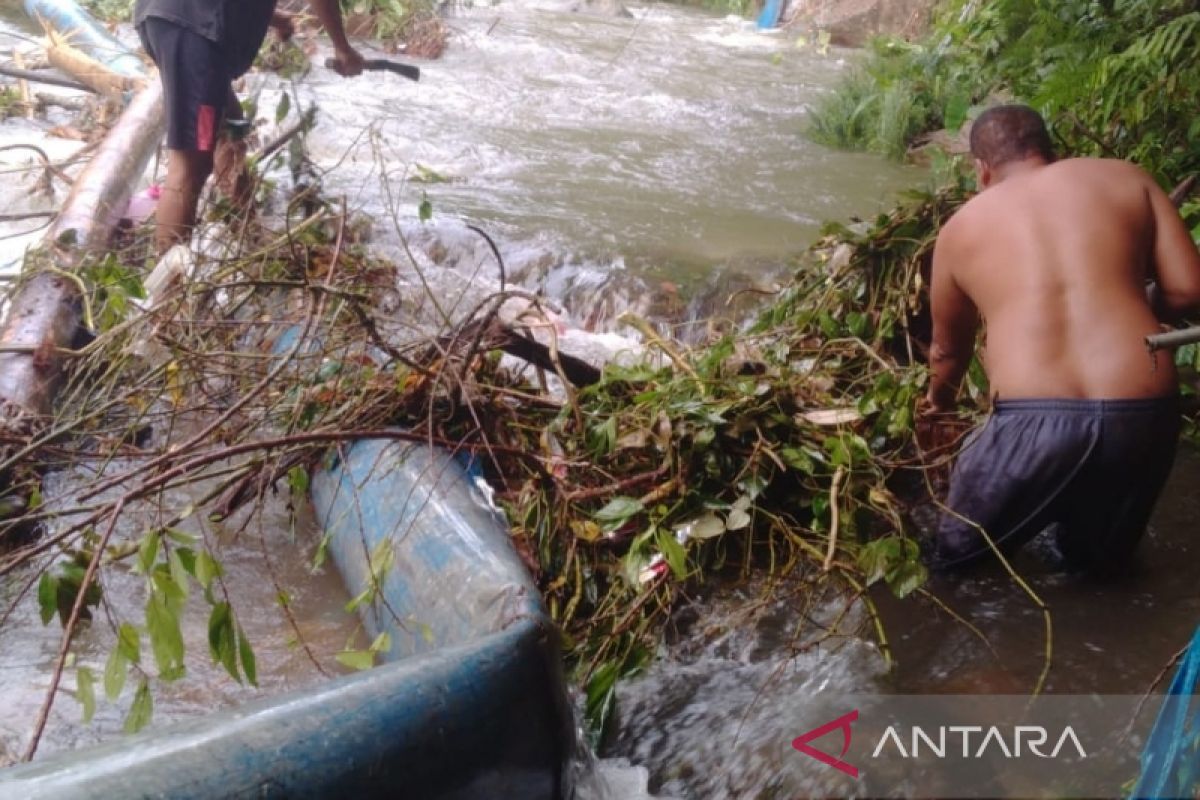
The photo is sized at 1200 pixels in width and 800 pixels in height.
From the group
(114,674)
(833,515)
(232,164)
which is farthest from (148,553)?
(232,164)

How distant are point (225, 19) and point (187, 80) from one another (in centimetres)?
30

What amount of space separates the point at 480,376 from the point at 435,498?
0.62 m

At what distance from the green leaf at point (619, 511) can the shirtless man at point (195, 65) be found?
8.36ft

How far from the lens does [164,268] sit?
408 centimetres

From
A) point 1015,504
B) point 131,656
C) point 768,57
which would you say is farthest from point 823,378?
point 768,57

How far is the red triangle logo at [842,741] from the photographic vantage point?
2.19 metres

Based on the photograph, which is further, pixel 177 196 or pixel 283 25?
pixel 283 25

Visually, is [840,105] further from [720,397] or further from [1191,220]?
[720,397]

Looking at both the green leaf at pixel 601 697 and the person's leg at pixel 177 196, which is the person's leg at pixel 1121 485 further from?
the person's leg at pixel 177 196

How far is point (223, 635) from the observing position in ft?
6.45

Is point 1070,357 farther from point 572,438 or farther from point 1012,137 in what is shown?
point 572,438

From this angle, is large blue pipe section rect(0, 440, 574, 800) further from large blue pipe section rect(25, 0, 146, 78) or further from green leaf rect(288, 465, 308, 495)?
large blue pipe section rect(25, 0, 146, 78)

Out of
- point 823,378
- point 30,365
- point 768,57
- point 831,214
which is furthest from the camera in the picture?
point 768,57

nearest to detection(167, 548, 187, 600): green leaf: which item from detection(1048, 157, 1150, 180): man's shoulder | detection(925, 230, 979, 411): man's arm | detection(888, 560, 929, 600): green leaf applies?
detection(888, 560, 929, 600): green leaf
